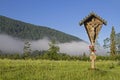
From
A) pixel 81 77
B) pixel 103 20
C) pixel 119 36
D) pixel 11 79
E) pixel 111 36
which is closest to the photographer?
pixel 11 79

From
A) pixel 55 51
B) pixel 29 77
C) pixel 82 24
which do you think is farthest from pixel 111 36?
pixel 29 77

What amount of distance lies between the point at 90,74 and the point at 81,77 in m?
1.53

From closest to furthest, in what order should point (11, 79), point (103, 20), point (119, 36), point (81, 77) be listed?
point (11, 79)
point (81, 77)
point (103, 20)
point (119, 36)

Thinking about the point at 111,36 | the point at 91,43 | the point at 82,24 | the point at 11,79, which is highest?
the point at 111,36

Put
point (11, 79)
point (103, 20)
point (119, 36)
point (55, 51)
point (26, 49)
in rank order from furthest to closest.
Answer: point (119, 36) < point (26, 49) < point (55, 51) < point (103, 20) < point (11, 79)

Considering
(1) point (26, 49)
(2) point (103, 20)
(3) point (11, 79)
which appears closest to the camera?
(3) point (11, 79)

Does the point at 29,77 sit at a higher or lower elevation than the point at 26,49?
lower

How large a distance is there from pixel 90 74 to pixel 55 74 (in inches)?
103

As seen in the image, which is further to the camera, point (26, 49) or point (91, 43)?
point (26, 49)

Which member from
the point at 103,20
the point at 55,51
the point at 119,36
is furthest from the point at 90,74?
the point at 119,36

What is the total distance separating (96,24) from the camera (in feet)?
93.4

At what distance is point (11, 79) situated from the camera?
2017cm

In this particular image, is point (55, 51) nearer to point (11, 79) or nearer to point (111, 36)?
point (111, 36)

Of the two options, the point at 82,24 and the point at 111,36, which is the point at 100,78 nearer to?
the point at 82,24
